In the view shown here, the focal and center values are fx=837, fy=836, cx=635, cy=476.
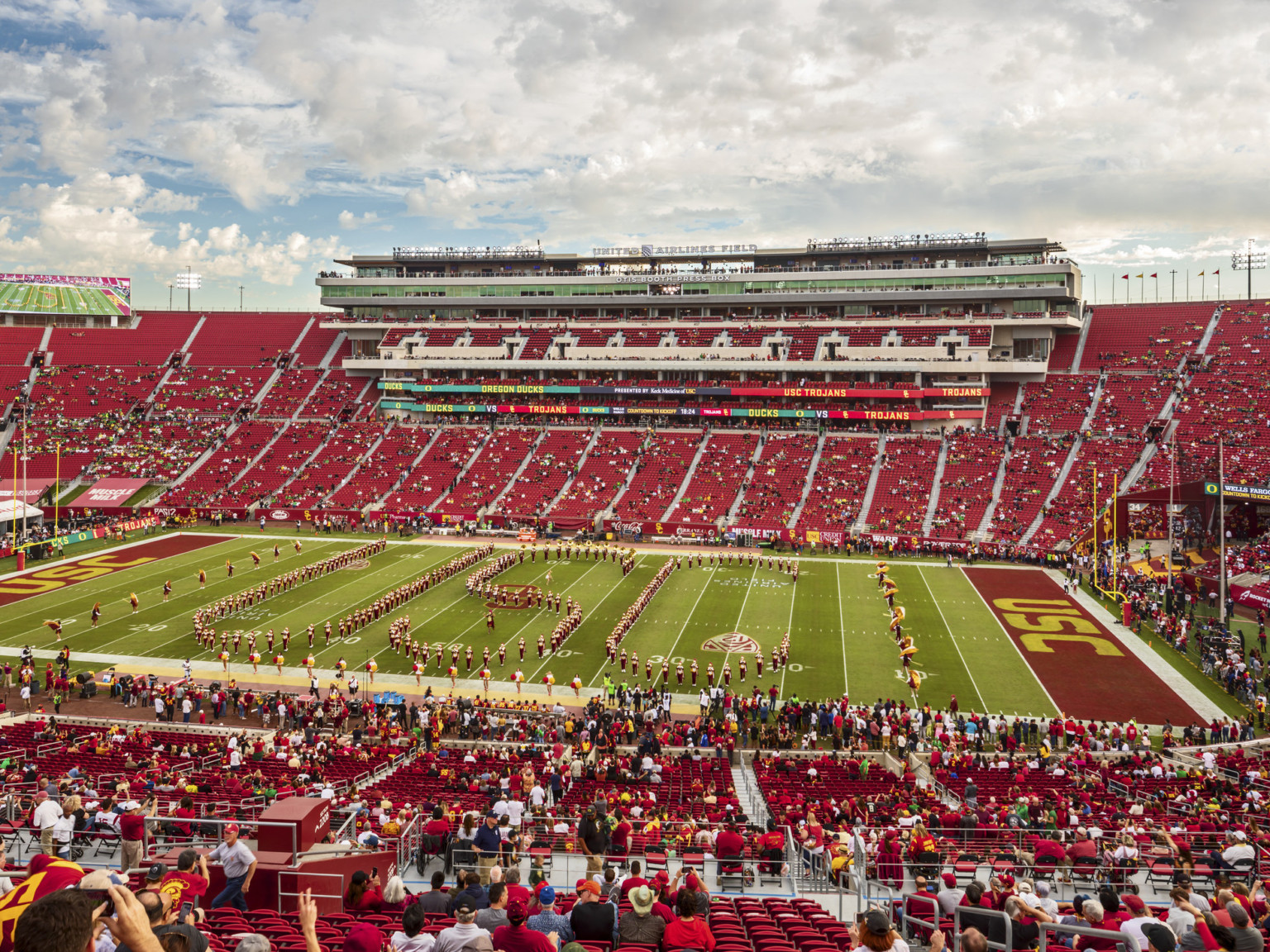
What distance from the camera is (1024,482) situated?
49.8 meters

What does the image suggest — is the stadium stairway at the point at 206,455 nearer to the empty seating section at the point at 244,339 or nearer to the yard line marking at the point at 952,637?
the empty seating section at the point at 244,339

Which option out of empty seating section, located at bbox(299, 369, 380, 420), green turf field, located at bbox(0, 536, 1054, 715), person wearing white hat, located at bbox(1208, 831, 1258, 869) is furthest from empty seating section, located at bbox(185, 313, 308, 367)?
person wearing white hat, located at bbox(1208, 831, 1258, 869)

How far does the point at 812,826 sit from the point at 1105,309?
223 feet

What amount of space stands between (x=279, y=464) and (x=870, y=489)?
134ft

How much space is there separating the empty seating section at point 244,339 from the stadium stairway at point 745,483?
45.9m

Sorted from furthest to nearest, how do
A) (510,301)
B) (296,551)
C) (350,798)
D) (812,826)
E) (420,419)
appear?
(510,301) < (420,419) < (296,551) < (350,798) < (812,826)

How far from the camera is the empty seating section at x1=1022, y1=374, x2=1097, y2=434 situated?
181 ft

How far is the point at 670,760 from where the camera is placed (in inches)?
776

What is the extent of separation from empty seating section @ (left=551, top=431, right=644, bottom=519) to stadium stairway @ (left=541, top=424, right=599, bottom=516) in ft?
0.41

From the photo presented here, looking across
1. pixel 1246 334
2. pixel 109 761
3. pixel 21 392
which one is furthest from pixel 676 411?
pixel 21 392

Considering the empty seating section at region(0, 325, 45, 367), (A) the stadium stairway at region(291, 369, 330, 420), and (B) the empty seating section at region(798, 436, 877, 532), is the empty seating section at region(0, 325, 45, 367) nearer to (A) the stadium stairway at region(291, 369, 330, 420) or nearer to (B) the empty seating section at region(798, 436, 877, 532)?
(A) the stadium stairway at region(291, 369, 330, 420)

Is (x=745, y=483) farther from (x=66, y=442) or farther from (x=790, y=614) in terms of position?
(x=66, y=442)

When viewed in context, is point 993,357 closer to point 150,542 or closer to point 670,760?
point 670,760

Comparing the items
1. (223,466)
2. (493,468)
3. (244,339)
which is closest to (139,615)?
(493,468)
